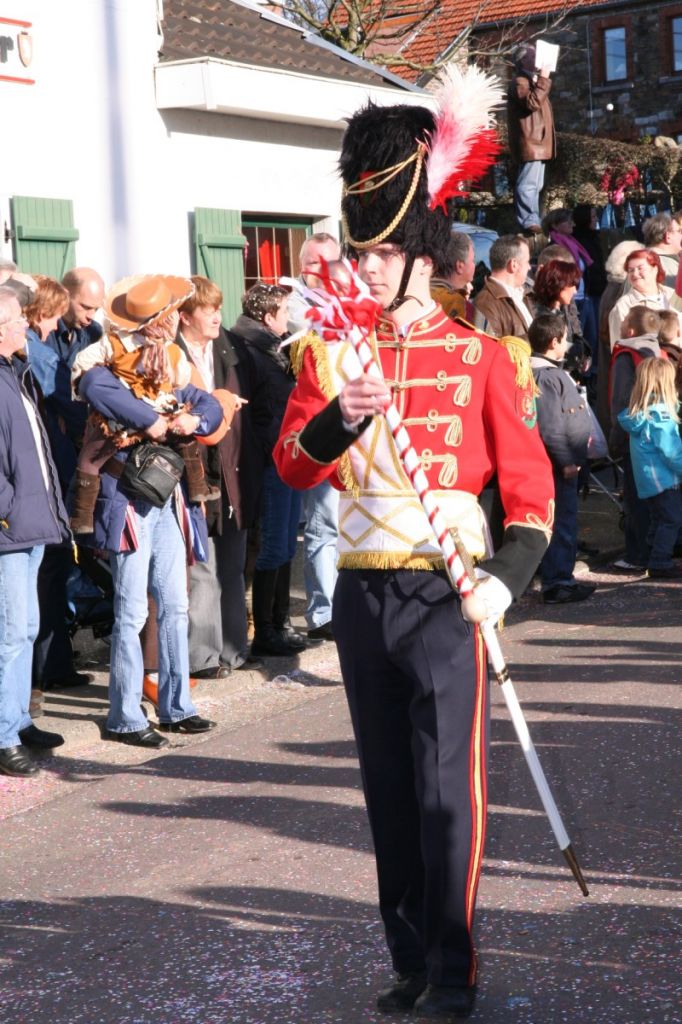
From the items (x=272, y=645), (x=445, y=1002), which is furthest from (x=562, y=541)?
(x=445, y=1002)

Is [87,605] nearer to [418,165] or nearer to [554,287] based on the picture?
[554,287]

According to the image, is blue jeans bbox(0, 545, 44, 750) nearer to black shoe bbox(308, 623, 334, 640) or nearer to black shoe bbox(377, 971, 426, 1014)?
black shoe bbox(308, 623, 334, 640)

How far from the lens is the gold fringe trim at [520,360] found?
157 inches

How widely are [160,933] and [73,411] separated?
3538mm

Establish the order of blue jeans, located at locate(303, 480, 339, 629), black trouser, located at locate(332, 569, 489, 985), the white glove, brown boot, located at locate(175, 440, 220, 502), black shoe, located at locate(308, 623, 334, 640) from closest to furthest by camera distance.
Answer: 1. the white glove
2. black trouser, located at locate(332, 569, 489, 985)
3. brown boot, located at locate(175, 440, 220, 502)
4. blue jeans, located at locate(303, 480, 339, 629)
5. black shoe, located at locate(308, 623, 334, 640)

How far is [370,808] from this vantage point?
4.03 m

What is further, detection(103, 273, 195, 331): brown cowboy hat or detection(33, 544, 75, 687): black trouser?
detection(33, 544, 75, 687): black trouser

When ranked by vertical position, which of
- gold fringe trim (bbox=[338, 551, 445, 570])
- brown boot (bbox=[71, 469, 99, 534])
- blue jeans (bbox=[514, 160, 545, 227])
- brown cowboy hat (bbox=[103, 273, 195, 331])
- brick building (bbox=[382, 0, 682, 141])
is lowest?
brown boot (bbox=[71, 469, 99, 534])

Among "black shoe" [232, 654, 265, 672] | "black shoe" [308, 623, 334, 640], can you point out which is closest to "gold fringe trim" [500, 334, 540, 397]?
"black shoe" [232, 654, 265, 672]

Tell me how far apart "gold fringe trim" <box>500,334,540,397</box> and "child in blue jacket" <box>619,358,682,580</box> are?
6562 millimetres

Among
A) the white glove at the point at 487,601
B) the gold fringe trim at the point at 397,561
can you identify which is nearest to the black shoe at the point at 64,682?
the gold fringe trim at the point at 397,561

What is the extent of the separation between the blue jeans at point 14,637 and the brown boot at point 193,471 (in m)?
0.91

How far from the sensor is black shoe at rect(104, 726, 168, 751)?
23.1 feet

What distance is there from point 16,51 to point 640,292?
4.58m
